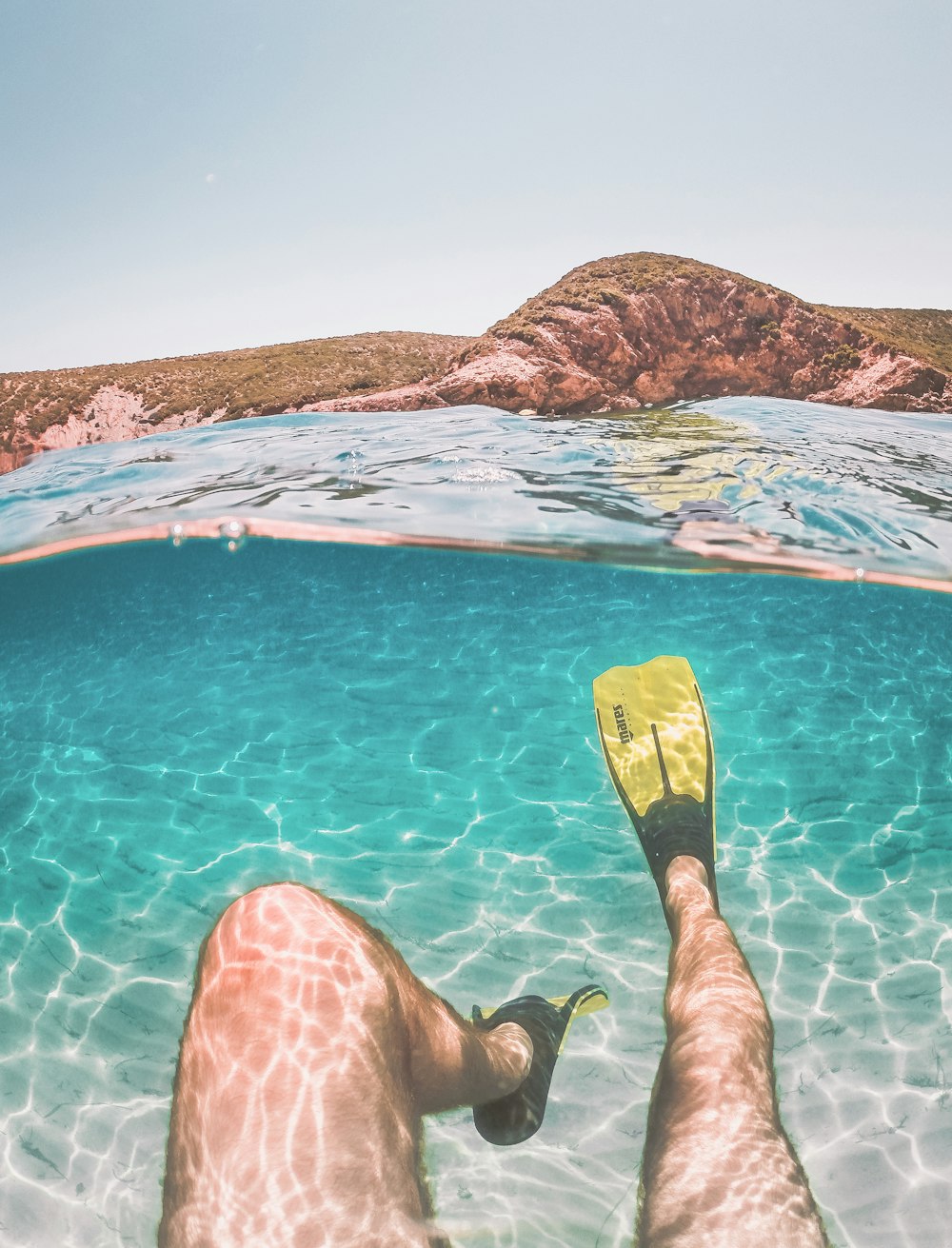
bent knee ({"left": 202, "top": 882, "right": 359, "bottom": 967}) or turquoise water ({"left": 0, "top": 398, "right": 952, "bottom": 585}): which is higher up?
turquoise water ({"left": 0, "top": 398, "right": 952, "bottom": 585})

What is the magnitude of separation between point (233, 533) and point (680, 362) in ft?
38.7

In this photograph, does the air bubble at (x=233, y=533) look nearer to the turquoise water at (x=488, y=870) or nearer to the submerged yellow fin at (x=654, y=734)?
the turquoise water at (x=488, y=870)

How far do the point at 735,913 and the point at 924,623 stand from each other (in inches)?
462

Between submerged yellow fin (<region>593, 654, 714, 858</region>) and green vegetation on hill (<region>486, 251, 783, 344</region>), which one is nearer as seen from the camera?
submerged yellow fin (<region>593, 654, 714, 858</region>)

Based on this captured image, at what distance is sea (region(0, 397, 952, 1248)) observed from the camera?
4.43 metres

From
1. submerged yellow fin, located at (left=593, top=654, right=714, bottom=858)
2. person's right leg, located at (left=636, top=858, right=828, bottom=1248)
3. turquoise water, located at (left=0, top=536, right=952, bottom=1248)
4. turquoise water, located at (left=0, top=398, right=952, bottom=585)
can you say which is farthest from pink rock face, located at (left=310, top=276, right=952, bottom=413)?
person's right leg, located at (left=636, top=858, right=828, bottom=1248)

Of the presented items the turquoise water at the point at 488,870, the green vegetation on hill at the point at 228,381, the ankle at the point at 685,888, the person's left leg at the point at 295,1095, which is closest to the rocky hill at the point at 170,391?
the green vegetation on hill at the point at 228,381

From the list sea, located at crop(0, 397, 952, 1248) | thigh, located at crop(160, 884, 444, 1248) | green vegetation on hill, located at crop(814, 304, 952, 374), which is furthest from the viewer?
green vegetation on hill, located at crop(814, 304, 952, 374)

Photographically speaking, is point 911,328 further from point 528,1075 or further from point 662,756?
point 528,1075

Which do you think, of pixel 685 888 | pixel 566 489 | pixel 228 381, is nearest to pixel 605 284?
pixel 566 489

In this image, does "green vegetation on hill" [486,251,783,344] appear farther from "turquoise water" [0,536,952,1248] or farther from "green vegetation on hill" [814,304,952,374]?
"turquoise water" [0,536,952,1248]

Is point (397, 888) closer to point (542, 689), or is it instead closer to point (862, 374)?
point (542, 689)

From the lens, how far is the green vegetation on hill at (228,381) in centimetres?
1661

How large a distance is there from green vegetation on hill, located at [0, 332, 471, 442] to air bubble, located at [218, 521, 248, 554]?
4239 mm
